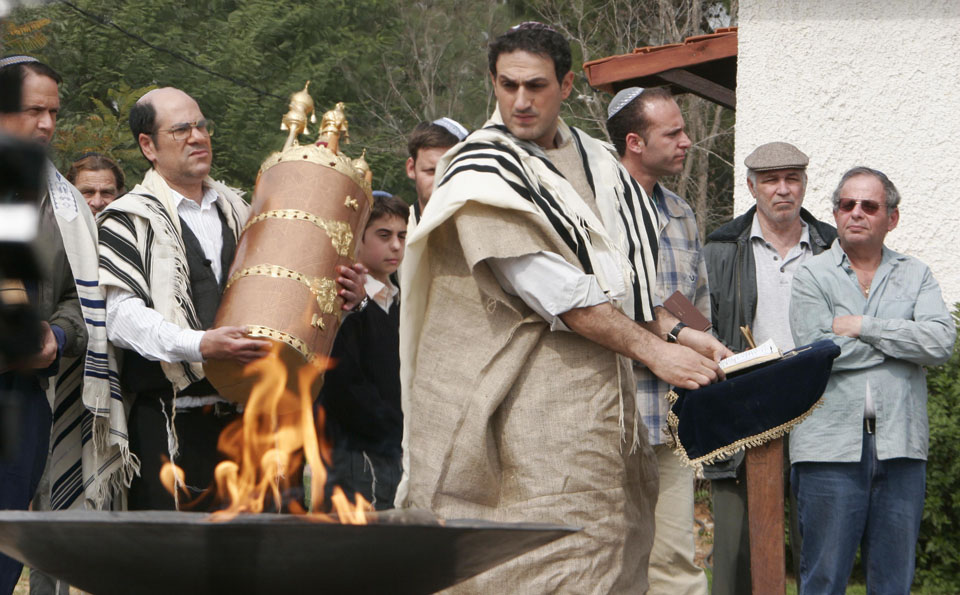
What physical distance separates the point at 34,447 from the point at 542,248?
69.6 inches

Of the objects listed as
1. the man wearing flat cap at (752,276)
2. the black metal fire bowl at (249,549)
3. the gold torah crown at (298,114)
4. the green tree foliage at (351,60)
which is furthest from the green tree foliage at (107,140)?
the black metal fire bowl at (249,549)

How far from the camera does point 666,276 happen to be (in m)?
4.52

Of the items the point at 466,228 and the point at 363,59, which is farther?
the point at 363,59

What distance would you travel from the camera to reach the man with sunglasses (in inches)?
189

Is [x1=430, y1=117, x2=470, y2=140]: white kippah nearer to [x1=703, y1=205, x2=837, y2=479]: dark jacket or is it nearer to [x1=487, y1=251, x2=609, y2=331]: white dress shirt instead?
[x1=703, y1=205, x2=837, y2=479]: dark jacket

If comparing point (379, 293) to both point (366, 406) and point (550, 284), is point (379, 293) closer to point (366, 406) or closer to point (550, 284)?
point (366, 406)

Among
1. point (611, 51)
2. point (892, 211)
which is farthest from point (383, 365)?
point (611, 51)

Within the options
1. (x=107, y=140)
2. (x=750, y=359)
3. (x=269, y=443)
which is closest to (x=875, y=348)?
(x=750, y=359)

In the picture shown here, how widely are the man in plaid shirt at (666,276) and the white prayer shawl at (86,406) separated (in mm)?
1835

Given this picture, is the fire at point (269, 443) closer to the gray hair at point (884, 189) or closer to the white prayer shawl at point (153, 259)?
the white prayer shawl at point (153, 259)

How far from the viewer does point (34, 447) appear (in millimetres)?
3850

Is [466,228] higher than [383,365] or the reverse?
higher

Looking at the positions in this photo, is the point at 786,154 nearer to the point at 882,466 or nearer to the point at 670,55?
the point at 882,466

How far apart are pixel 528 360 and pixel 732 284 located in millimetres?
2078
